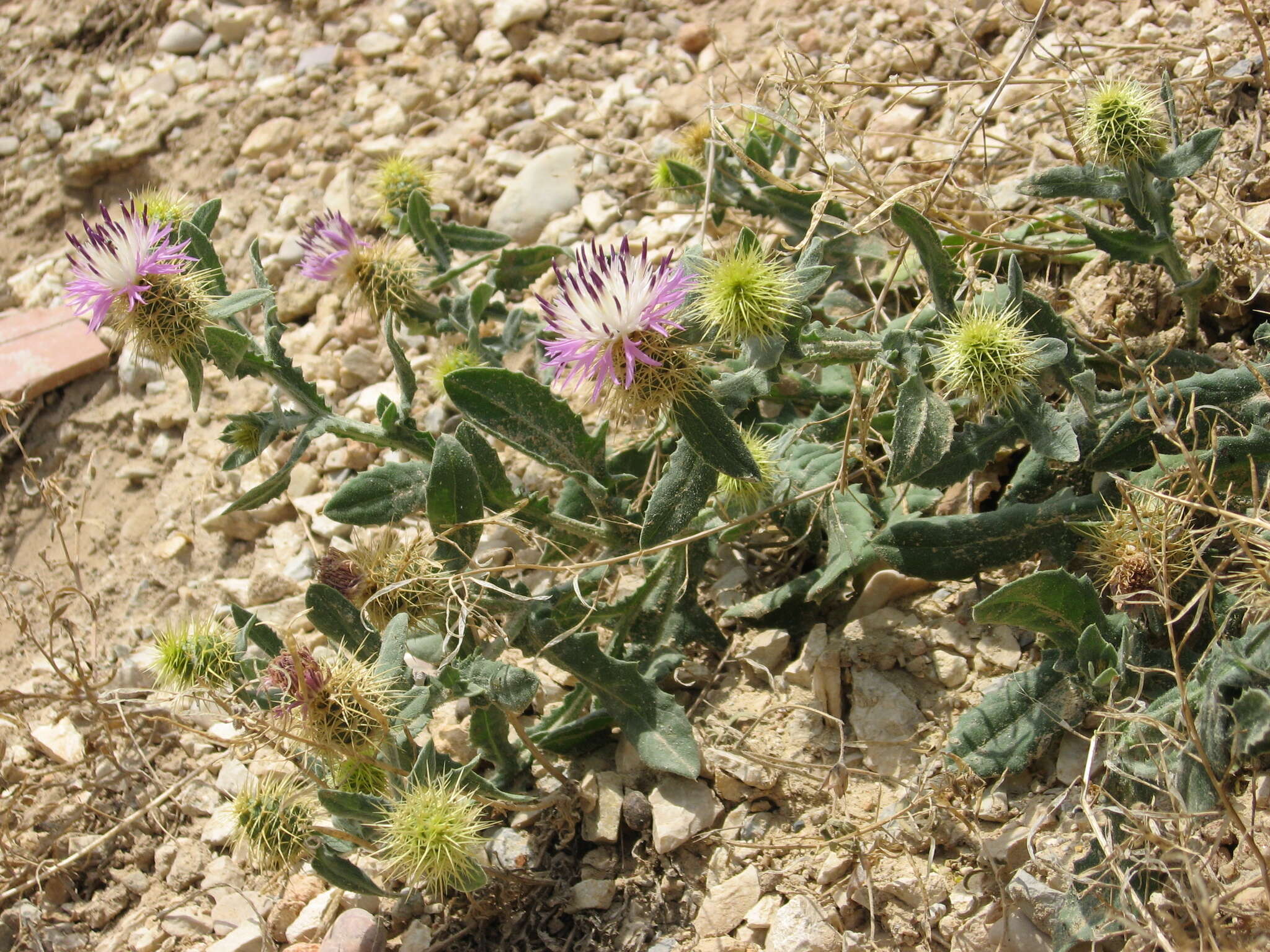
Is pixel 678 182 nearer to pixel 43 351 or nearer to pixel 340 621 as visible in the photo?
pixel 340 621

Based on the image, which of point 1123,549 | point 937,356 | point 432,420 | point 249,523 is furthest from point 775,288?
point 249,523

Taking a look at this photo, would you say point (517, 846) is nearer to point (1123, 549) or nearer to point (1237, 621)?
point (1123, 549)

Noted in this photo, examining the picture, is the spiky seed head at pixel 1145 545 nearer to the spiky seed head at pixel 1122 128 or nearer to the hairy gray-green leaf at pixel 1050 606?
the hairy gray-green leaf at pixel 1050 606

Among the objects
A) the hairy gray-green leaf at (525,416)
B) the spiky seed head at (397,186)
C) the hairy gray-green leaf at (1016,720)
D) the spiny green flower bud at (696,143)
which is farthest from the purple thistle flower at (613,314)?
the spiky seed head at (397,186)

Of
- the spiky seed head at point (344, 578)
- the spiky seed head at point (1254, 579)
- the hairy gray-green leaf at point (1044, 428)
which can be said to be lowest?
the spiky seed head at point (1254, 579)

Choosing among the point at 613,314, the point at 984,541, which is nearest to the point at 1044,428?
the point at 984,541

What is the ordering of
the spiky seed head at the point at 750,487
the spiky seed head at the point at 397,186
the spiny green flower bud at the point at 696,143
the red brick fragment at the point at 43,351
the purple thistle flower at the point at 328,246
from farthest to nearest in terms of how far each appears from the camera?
1. the red brick fragment at the point at 43,351
2. the spiky seed head at the point at 397,186
3. the spiny green flower bud at the point at 696,143
4. the purple thistle flower at the point at 328,246
5. the spiky seed head at the point at 750,487
